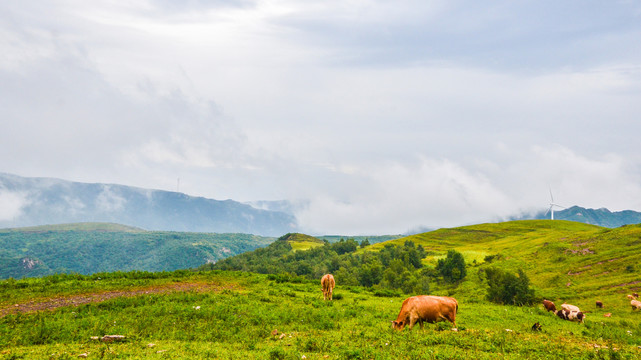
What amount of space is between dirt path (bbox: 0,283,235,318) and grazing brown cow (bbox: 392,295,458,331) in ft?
64.4

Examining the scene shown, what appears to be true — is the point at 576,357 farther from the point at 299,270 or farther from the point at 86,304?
the point at 299,270

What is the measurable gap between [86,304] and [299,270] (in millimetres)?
113677

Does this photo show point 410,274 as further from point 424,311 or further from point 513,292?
point 424,311

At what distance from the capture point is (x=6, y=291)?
28312 millimetres

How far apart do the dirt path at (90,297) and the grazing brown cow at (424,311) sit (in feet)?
64.4

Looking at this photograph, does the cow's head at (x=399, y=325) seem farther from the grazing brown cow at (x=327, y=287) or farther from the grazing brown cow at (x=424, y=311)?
the grazing brown cow at (x=327, y=287)

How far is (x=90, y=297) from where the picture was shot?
90.4 ft

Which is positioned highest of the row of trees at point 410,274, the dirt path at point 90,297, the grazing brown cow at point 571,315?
the dirt path at point 90,297

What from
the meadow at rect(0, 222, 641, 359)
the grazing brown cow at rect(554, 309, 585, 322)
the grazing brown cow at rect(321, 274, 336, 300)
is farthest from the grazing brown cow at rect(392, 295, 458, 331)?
the grazing brown cow at rect(554, 309, 585, 322)

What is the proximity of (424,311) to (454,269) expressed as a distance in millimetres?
88920

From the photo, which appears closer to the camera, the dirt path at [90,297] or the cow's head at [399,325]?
the cow's head at [399,325]

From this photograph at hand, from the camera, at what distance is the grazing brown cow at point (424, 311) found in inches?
778

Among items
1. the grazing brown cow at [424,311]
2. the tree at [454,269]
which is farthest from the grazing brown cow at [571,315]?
the tree at [454,269]

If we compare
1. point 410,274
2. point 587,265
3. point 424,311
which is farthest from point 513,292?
point 424,311
